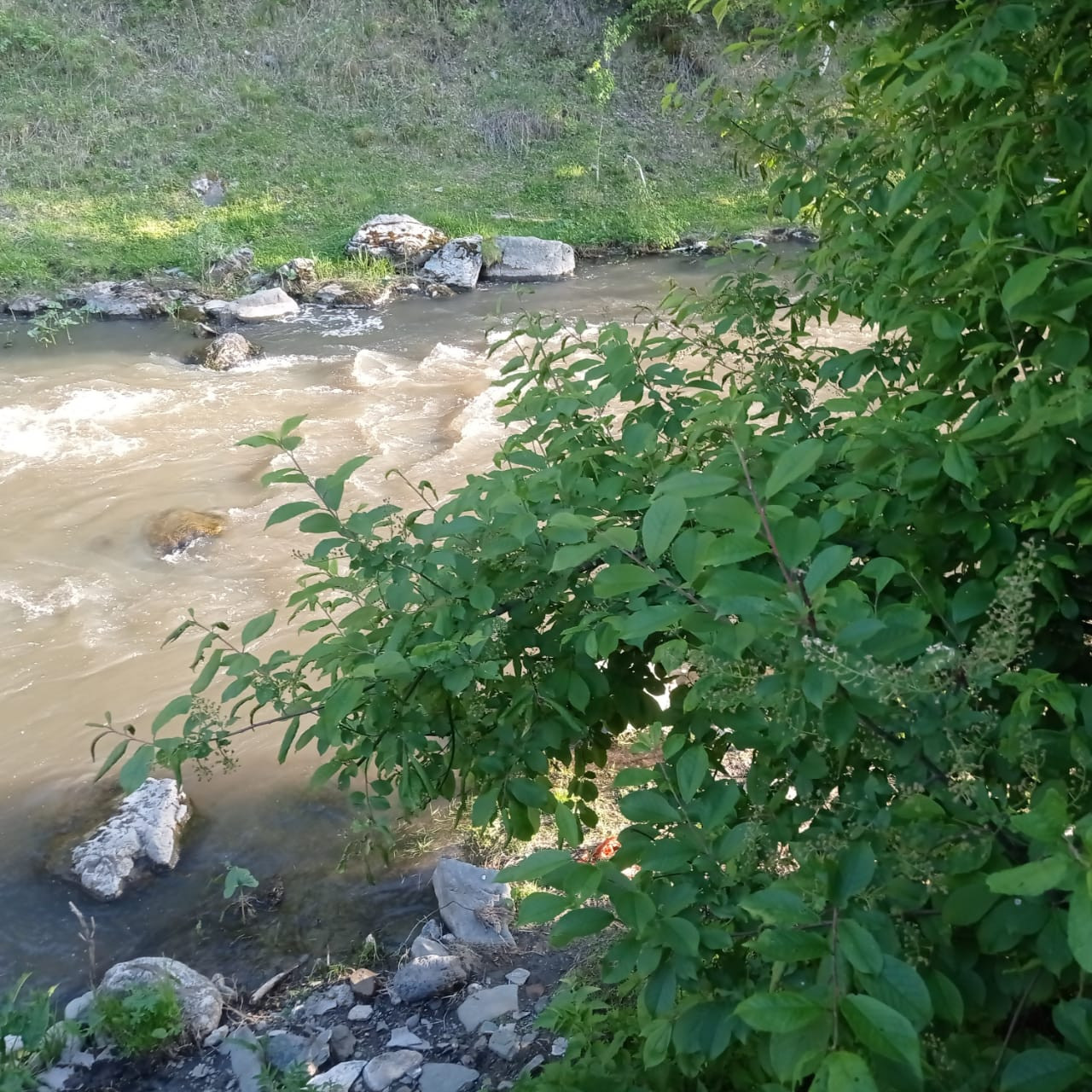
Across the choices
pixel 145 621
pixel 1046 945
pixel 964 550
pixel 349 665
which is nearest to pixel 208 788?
pixel 145 621

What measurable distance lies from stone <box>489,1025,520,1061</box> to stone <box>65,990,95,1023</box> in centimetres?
154

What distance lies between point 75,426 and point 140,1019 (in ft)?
24.2

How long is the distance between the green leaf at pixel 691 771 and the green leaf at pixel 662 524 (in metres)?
0.29

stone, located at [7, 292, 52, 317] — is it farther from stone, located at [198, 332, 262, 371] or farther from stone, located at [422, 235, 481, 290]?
stone, located at [422, 235, 481, 290]

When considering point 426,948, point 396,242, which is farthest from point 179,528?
point 396,242

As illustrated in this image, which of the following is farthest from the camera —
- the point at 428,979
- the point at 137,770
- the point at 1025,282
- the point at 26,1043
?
the point at 428,979

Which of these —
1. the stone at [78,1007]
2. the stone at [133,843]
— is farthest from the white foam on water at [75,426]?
the stone at [78,1007]

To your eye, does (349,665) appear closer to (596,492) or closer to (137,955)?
(596,492)

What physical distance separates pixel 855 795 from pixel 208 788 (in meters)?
4.27

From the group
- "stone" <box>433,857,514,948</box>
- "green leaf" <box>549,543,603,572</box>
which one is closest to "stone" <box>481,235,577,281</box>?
"stone" <box>433,857,514,948</box>

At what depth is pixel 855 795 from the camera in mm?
1379

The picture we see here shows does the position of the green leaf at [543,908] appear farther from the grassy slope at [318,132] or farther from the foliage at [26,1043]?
the grassy slope at [318,132]

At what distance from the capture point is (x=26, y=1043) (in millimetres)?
3242

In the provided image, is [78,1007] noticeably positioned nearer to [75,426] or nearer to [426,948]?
[426,948]
